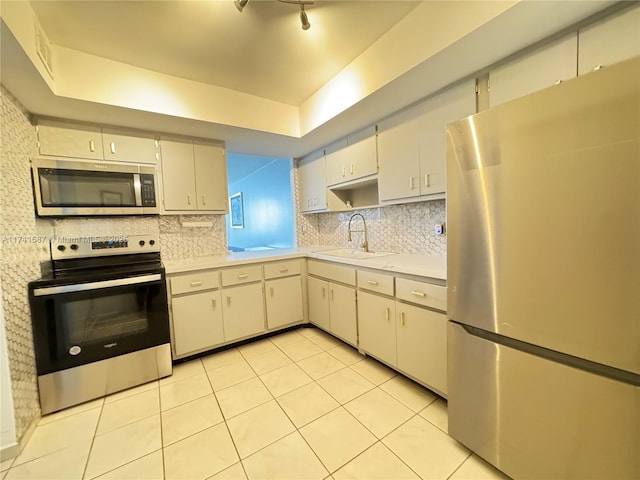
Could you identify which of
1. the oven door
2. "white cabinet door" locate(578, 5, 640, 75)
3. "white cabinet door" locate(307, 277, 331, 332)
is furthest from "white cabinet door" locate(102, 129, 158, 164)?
"white cabinet door" locate(578, 5, 640, 75)

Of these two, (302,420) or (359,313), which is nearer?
(302,420)

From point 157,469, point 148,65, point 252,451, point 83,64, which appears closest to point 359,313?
point 252,451

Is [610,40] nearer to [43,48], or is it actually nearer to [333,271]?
[333,271]

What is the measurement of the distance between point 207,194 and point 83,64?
1.27 m

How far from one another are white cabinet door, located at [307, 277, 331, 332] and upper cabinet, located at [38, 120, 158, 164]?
1.95m

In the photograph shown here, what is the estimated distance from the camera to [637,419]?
846 millimetres

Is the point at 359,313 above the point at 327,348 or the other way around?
above

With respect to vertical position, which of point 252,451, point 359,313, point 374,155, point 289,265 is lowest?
point 252,451

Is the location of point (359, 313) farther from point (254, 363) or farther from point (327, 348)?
point (254, 363)

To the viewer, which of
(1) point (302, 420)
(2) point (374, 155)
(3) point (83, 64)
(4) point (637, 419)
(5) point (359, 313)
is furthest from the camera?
(2) point (374, 155)

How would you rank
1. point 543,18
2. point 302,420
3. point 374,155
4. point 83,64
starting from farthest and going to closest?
1. point 374,155
2. point 83,64
3. point 302,420
4. point 543,18

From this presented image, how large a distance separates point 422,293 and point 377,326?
0.55 meters

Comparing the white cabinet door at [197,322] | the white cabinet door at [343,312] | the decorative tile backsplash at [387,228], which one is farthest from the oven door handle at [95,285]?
the decorative tile backsplash at [387,228]

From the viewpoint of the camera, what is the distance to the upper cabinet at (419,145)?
1818 mm
